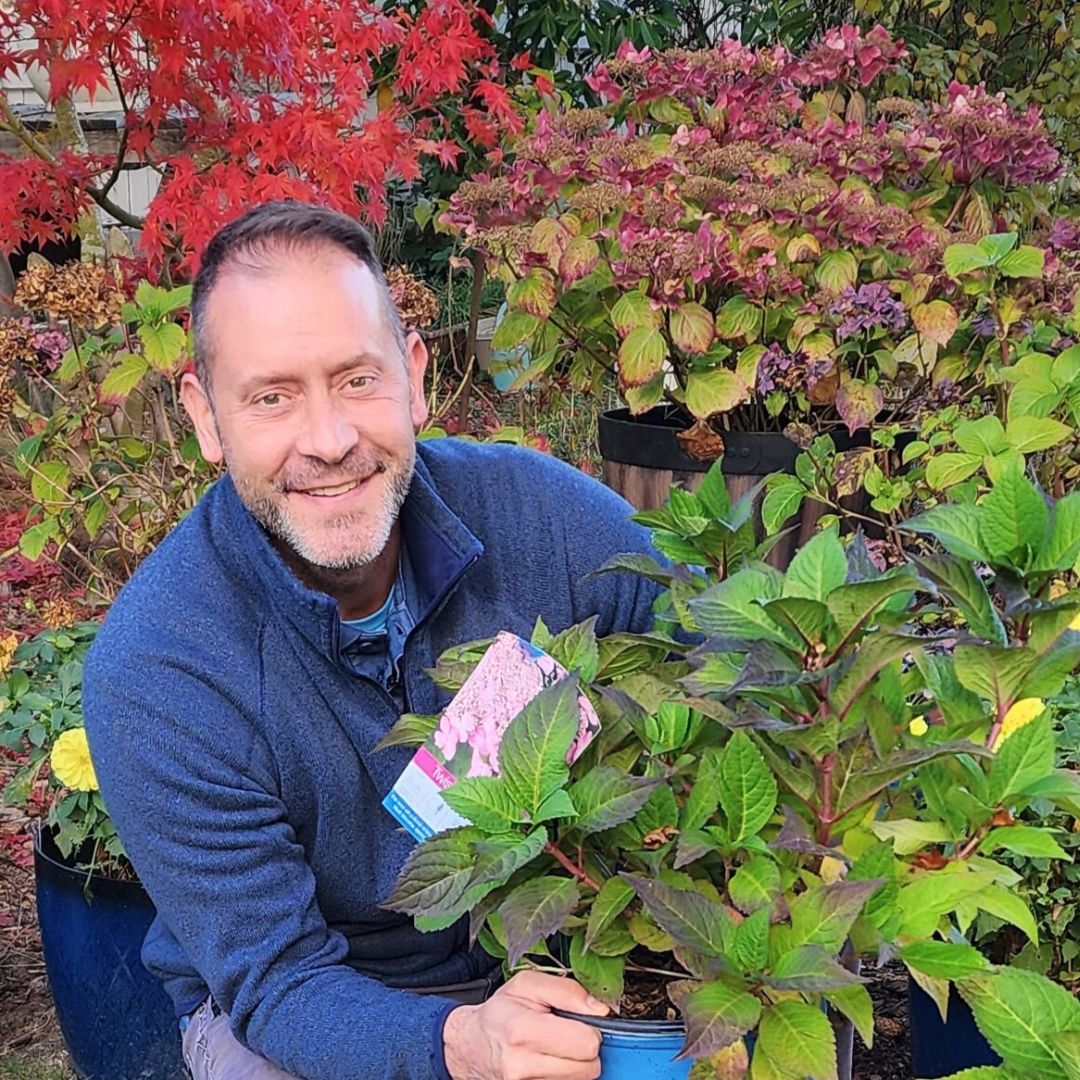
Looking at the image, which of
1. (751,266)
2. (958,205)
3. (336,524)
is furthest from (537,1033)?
(958,205)

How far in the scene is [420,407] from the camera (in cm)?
193

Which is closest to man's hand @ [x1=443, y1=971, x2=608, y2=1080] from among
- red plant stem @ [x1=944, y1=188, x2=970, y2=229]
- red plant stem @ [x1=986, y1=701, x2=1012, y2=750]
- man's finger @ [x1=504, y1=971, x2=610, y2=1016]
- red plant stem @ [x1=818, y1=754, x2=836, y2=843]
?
man's finger @ [x1=504, y1=971, x2=610, y2=1016]

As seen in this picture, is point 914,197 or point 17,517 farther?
point 17,517

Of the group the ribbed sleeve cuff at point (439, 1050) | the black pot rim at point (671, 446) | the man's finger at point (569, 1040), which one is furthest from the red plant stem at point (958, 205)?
the man's finger at point (569, 1040)

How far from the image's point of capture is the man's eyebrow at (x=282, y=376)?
169 centimetres

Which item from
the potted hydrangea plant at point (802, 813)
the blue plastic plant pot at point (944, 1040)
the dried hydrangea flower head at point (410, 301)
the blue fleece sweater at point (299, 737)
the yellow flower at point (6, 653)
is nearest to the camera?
the potted hydrangea plant at point (802, 813)

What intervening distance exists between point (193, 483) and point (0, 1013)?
1.06m

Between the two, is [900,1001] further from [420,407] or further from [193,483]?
[193,483]

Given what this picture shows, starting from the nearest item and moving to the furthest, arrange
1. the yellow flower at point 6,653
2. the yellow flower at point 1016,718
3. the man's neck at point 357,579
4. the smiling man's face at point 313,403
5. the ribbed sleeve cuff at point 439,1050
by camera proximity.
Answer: the yellow flower at point 1016,718 < the ribbed sleeve cuff at point 439,1050 < the smiling man's face at point 313,403 < the man's neck at point 357,579 < the yellow flower at point 6,653

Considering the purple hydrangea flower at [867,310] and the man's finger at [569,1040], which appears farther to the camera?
the purple hydrangea flower at [867,310]

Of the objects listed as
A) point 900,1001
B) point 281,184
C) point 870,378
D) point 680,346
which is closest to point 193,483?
point 281,184

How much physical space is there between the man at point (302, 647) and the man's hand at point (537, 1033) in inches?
5.1

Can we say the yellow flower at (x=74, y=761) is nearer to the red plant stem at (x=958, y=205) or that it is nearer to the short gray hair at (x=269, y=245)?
the short gray hair at (x=269, y=245)

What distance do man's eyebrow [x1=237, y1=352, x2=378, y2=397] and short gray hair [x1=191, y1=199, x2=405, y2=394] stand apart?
81 millimetres
